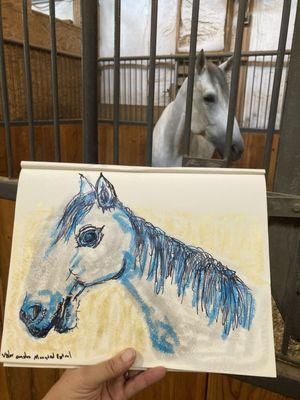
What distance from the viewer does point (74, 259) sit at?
41 centimetres

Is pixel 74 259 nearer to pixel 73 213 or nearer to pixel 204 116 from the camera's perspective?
pixel 73 213

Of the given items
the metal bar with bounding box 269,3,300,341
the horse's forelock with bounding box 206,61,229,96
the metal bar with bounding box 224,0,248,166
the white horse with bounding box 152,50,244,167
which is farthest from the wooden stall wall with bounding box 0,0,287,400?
the horse's forelock with bounding box 206,61,229,96

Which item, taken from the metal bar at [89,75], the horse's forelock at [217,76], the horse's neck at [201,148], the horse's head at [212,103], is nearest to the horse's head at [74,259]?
the metal bar at [89,75]

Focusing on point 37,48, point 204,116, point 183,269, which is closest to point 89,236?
point 183,269

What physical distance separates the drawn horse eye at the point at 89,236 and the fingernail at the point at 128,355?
145 mm

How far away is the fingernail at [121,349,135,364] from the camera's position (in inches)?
14.4

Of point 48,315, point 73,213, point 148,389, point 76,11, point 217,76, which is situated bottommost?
point 148,389

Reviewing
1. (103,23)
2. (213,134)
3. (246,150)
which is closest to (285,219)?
(213,134)

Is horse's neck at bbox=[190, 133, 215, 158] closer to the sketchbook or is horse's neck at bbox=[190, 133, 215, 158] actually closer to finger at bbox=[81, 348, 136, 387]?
the sketchbook

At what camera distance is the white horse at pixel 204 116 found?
1344 millimetres

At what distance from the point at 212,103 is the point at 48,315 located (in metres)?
1.22

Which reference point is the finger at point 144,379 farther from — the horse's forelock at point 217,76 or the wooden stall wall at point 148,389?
the horse's forelock at point 217,76

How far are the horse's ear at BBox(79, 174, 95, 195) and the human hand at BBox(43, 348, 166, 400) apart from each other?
0.22m

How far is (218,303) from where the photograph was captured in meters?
0.39
